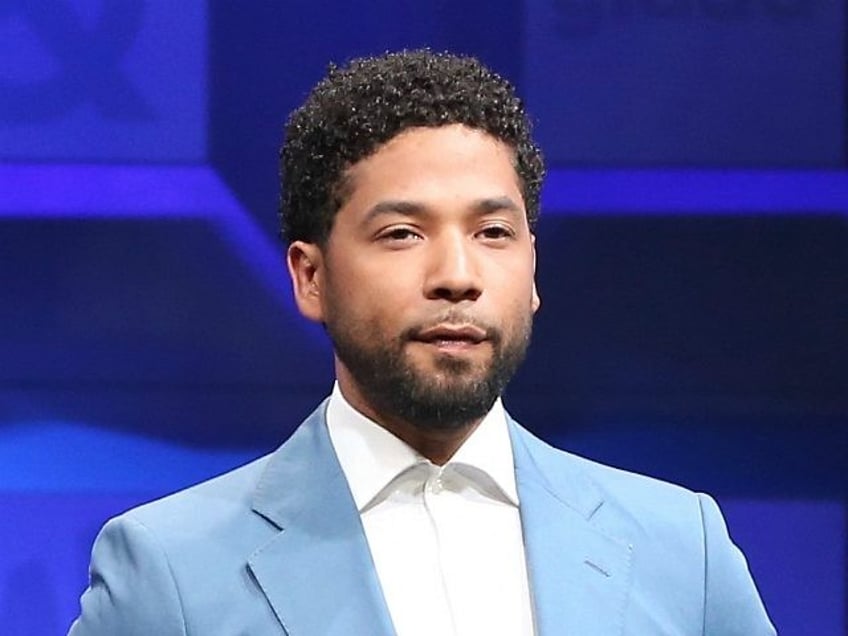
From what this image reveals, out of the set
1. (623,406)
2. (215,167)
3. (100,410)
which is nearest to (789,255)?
(623,406)

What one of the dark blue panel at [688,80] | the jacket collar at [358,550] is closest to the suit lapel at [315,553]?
the jacket collar at [358,550]

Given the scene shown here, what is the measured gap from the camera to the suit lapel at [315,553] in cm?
108

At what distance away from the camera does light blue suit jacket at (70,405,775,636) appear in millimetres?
1087

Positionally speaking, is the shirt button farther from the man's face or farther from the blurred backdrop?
the blurred backdrop

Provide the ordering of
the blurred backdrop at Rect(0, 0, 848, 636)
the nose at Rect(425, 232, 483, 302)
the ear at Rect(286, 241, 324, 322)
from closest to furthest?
the nose at Rect(425, 232, 483, 302), the ear at Rect(286, 241, 324, 322), the blurred backdrop at Rect(0, 0, 848, 636)

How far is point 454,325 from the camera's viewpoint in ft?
3.51

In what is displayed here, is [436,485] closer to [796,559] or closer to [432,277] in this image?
[432,277]

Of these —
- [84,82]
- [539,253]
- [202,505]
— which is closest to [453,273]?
[202,505]

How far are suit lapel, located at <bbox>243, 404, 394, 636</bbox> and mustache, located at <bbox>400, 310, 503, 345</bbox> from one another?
0.13 meters

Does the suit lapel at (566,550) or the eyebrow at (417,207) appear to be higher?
the eyebrow at (417,207)

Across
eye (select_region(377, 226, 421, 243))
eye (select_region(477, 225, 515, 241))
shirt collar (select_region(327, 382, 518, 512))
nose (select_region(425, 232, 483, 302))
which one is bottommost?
shirt collar (select_region(327, 382, 518, 512))

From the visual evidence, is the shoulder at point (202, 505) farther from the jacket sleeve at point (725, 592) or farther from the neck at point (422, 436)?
the jacket sleeve at point (725, 592)

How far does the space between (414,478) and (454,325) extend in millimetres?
142

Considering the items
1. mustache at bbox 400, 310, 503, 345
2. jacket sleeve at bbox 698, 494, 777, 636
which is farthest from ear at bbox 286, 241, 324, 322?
jacket sleeve at bbox 698, 494, 777, 636
